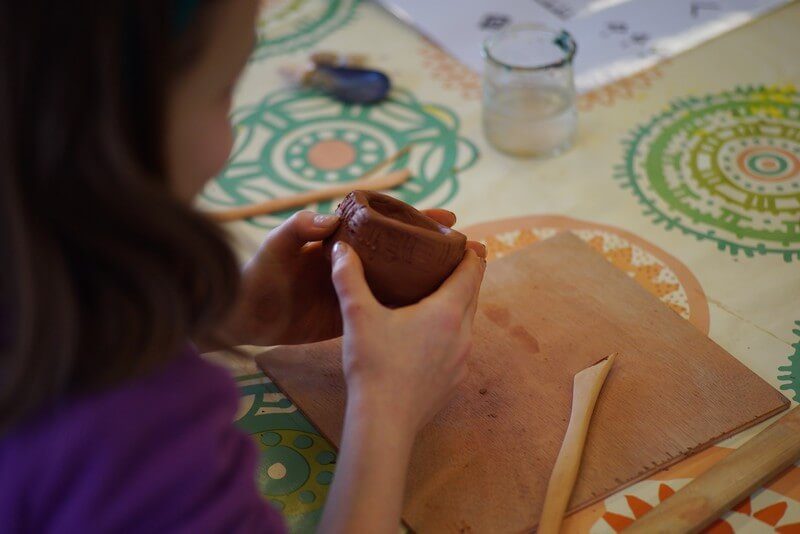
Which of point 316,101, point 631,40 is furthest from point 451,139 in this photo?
point 631,40

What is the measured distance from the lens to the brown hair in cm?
39

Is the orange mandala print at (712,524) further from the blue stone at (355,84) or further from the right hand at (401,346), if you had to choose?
the blue stone at (355,84)

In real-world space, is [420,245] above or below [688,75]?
above

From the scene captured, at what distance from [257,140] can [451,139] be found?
0.85ft

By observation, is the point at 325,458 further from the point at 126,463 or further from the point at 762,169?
the point at 762,169

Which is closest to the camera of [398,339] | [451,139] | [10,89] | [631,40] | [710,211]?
[10,89]

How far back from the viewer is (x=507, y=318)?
791mm

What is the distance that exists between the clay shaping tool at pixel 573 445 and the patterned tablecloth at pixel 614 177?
0.02 metres

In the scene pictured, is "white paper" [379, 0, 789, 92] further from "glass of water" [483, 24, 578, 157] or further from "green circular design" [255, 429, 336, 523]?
"green circular design" [255, 429, 336, 523]

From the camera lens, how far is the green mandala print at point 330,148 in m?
1.03

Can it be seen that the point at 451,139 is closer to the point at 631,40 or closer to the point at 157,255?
the point at 631,40

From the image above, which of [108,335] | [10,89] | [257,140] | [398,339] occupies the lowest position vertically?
[257,140]

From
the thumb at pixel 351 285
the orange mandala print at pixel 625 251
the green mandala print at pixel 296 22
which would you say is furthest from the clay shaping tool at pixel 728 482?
the green mandala print at pixel 296 22

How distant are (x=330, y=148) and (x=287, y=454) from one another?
1.66ft
